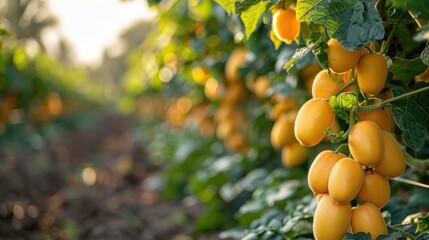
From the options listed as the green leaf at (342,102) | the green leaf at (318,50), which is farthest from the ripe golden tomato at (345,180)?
the green leaf at (318,50)

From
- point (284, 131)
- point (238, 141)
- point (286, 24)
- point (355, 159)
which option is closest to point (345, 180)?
point (355, 159)

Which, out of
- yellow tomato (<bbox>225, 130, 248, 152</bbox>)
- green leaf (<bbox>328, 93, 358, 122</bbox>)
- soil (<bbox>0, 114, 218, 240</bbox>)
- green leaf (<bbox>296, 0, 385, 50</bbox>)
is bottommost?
soil (<bbox>0, 114, 218, 240</bbox>)

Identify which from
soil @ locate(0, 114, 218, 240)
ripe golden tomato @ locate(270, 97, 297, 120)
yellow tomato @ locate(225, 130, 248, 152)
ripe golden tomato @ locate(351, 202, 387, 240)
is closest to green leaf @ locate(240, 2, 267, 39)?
ripe golden tomato @ locate(351, 202, 387, 240)

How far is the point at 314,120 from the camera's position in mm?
1395

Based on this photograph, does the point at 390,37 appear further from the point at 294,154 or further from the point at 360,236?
the point at 294,154

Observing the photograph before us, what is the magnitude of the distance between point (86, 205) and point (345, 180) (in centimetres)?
377

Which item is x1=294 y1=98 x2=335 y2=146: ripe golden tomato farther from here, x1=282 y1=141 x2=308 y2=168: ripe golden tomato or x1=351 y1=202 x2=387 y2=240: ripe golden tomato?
x1=282 y1=141 x2=308 y2=168: ripe golden tomato

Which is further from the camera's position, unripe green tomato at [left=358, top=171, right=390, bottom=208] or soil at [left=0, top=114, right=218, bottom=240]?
soil at [left=0, top=114, right=218, bottom=240]

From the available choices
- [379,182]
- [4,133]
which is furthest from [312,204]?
[4,133]

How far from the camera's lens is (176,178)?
16.9ft

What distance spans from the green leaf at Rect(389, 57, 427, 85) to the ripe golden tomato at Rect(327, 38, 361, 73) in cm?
19

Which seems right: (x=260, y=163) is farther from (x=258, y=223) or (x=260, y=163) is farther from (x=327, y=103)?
(x=327, y=103)

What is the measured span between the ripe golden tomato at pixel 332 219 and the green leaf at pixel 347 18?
0.34 m

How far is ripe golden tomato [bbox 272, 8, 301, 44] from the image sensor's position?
168 cm
